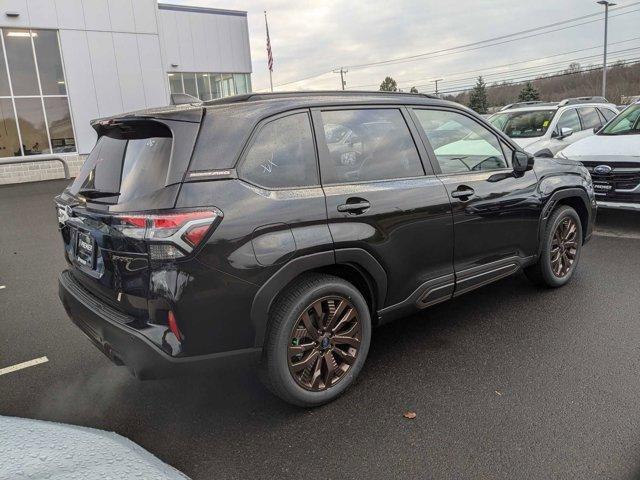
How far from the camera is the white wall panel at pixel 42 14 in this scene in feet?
53.7

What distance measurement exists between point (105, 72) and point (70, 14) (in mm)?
2052

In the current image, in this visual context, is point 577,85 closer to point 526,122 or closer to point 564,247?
point 526,122

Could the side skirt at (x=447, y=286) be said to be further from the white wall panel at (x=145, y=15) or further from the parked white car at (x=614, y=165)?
the white wall panel at (x=145, y=15)

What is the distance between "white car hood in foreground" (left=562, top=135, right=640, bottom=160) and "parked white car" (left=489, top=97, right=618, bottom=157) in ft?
7.26

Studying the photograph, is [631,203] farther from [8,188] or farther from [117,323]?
[8,188]

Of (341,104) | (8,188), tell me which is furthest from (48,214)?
(341,104)

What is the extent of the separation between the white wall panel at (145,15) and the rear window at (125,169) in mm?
17613

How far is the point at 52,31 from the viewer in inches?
666

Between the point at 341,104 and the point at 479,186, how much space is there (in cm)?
131

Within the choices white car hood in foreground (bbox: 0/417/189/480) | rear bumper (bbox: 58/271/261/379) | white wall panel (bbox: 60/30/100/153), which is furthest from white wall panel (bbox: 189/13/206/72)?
white car hood in foreground (bbox: 0/417/189/480)

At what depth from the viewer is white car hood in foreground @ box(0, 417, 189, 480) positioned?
1.47m

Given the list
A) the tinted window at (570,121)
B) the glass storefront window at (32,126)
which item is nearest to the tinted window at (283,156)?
the tinted window at (570,121)

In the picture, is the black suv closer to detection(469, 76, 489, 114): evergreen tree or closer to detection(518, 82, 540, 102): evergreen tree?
detection(518, 82, 540, 102): evergreen tree

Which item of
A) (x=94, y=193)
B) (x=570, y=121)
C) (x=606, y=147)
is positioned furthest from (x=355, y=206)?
(x=570, y=121)
